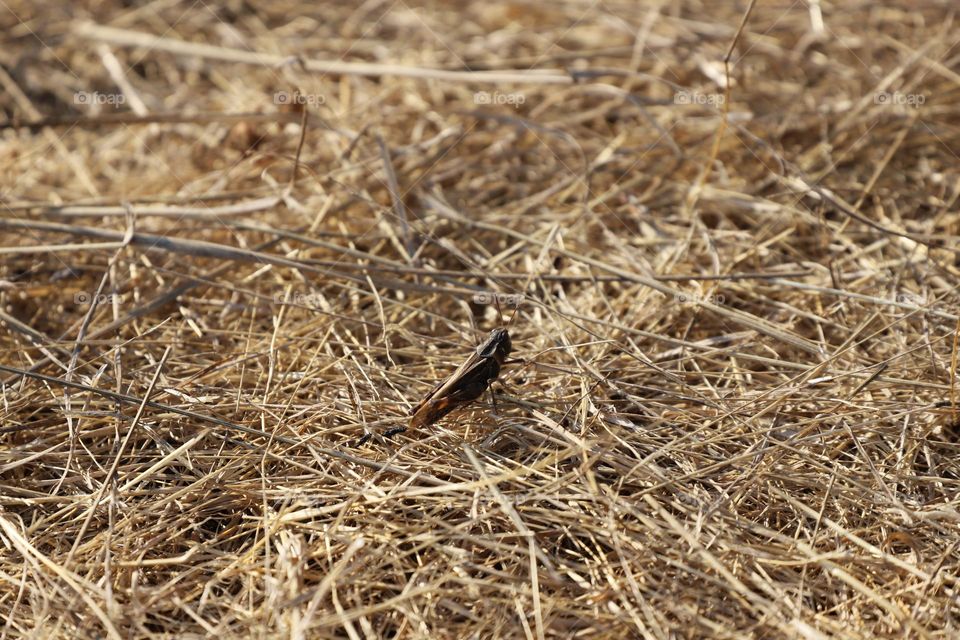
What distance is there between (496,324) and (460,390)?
533 millimetres

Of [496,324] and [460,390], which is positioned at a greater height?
[460,390]

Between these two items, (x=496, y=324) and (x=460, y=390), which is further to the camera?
(x=496, y=324)

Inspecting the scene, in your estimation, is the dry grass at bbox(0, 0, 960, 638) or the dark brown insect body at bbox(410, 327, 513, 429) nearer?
the dry grass at bbox(0, 0, 960, 638)

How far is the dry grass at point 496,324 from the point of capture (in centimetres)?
172

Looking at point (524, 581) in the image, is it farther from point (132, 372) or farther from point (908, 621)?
point (132, 372)

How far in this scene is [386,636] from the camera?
1670 millimetres

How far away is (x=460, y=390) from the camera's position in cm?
194

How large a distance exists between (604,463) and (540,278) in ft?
2.17

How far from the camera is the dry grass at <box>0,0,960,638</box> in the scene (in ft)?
5.64

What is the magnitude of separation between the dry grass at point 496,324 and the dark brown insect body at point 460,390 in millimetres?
61

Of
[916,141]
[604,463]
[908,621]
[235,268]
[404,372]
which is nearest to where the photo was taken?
[908,621]

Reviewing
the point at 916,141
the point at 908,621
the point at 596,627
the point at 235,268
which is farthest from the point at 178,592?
the point at 916,141

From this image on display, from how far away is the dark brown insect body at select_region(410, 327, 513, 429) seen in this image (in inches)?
76.0

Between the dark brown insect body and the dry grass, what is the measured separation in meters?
0.06
